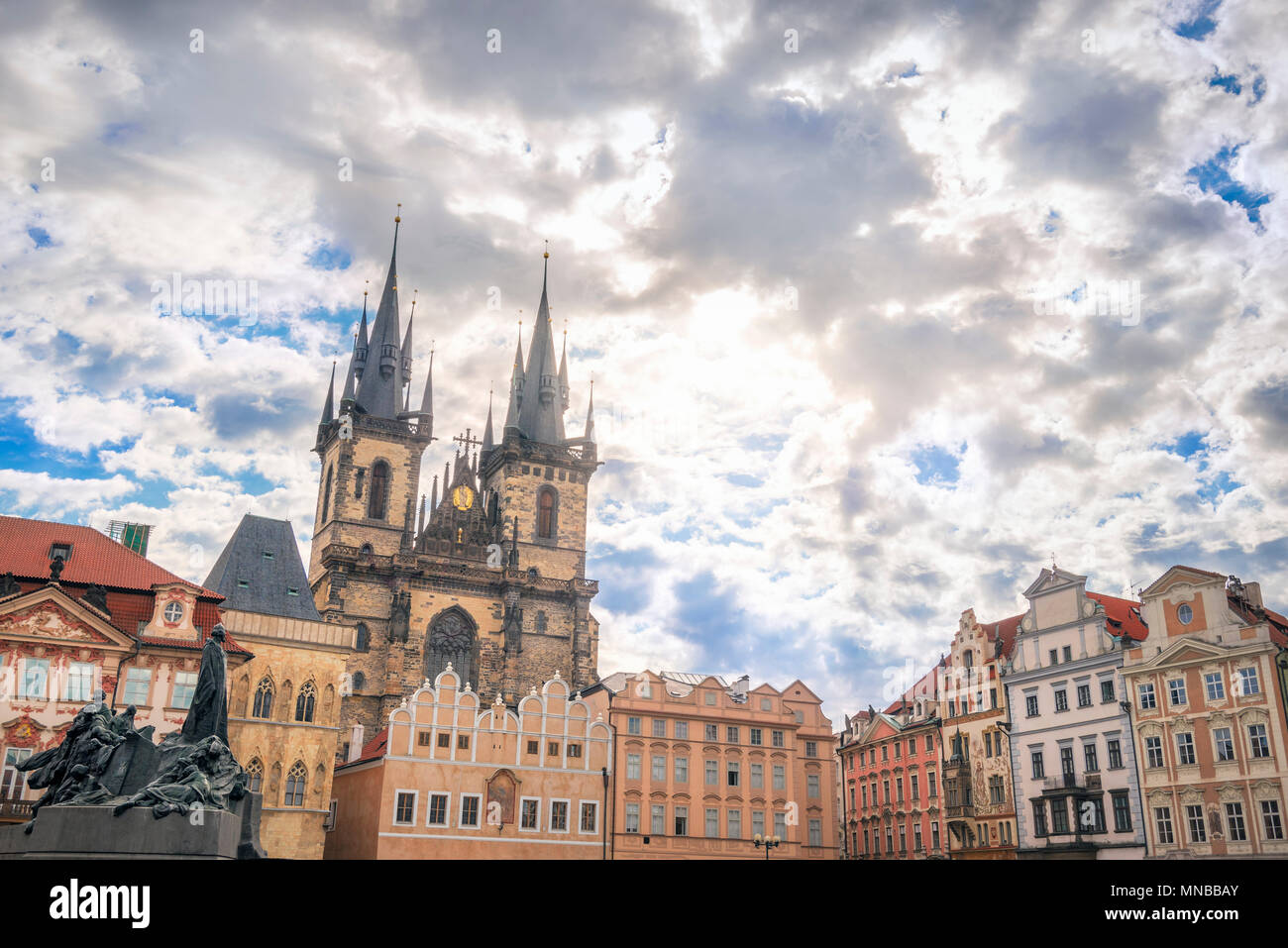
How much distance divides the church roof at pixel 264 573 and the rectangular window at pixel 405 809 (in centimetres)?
883

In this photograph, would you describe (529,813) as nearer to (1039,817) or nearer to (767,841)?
(767,841)

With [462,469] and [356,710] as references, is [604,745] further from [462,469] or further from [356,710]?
[462,469]

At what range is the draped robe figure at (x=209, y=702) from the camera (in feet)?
63.8

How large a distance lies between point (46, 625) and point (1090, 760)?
4116cm

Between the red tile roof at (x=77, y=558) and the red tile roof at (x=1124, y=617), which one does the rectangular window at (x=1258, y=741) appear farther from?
the red tile roof at (x=77, y=558)

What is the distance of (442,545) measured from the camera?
65562 millimetres

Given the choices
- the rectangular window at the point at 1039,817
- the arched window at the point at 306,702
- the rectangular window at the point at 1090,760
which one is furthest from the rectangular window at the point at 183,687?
the rectangular window at the point at 1090,760

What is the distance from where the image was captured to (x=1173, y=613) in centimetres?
4331

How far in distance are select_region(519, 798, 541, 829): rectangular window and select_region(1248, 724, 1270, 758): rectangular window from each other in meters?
28.7

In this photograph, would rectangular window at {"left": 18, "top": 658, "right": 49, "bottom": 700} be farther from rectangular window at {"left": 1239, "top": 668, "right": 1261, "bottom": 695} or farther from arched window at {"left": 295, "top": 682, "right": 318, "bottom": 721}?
rectangular window at {"left": 1239, "top": 668, "right": 1261, "bottom": 695}
